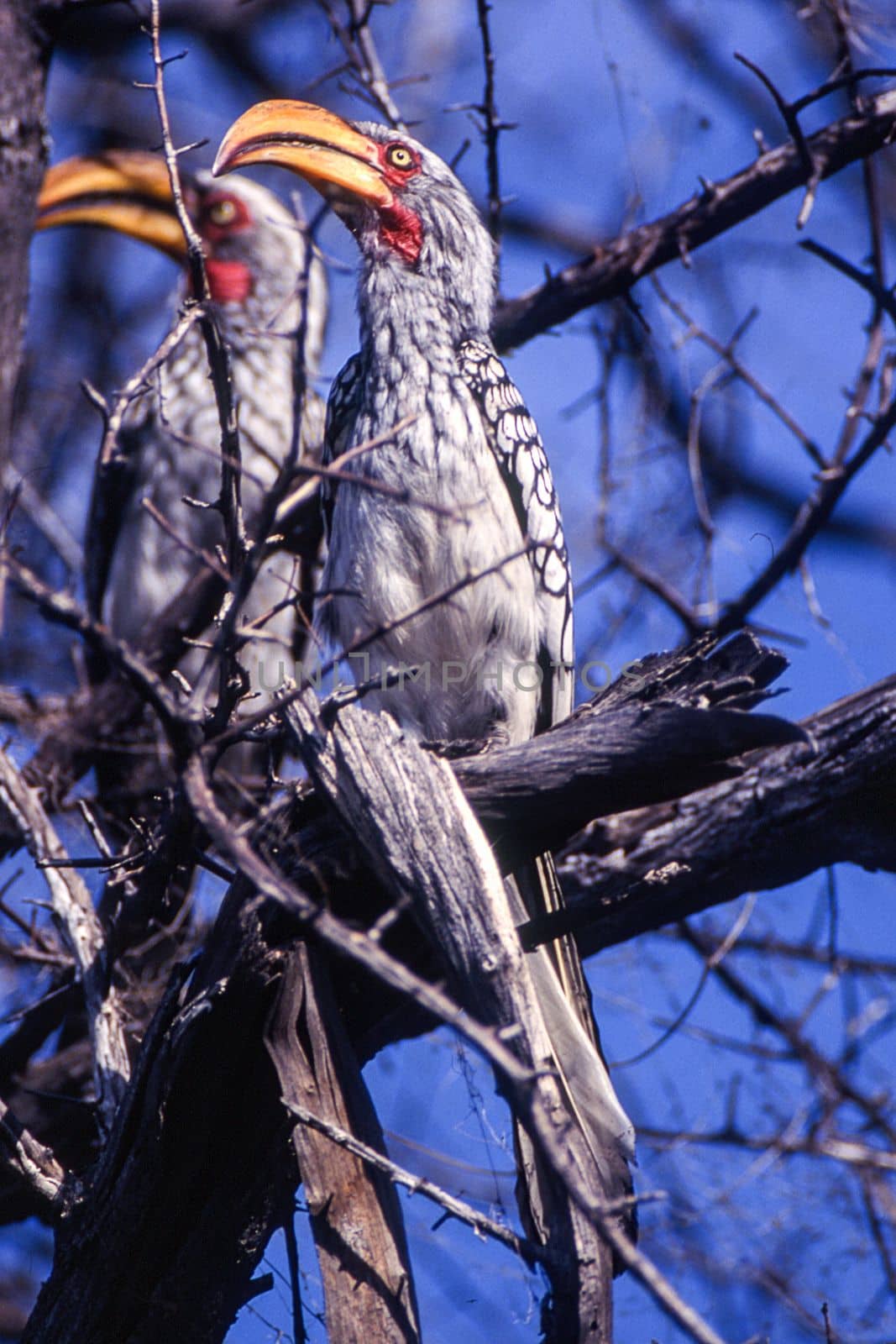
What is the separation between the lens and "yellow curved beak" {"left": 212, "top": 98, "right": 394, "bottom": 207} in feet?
10.9

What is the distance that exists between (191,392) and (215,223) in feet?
2.86

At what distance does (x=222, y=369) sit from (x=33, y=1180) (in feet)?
5.65

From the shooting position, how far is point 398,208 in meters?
3.72

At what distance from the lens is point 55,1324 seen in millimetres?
2564

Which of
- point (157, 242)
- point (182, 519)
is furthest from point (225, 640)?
point (157, 242)

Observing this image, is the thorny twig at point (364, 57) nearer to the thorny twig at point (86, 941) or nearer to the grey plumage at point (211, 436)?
the grey plumage at point (211, 436)

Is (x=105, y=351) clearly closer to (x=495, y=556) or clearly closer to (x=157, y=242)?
(x=157, y=242)

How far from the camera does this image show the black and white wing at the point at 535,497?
137 inches

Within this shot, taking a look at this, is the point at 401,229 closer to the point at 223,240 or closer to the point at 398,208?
the point at 398,208

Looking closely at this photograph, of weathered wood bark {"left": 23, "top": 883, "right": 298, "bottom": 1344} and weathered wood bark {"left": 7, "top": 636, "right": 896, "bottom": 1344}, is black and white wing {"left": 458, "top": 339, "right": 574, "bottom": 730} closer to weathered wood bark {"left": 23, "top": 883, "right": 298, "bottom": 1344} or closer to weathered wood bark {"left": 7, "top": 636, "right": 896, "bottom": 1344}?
weathered wood bark {"left": 7, "top": 636, "right": 896, "bottom": 1344}

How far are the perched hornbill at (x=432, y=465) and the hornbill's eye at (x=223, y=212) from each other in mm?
2030

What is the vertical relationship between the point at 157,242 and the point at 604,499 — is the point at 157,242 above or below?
above

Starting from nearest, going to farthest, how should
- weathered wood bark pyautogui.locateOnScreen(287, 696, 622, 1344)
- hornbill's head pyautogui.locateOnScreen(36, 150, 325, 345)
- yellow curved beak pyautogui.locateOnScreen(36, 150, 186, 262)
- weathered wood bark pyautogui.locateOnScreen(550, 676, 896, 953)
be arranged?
weathered wood bark pyautogui.locateOnScreen(287, 696, 622, 1344) → weathered wood bark pyautogui.locateOnScreen(550, 676, 896, 953) → yellow curved beak pyautogui.locateOnScreen(36, 150, 186, 262) → hornbill's head pyautogui.locateOnScreen(36, 150, 325, 345)

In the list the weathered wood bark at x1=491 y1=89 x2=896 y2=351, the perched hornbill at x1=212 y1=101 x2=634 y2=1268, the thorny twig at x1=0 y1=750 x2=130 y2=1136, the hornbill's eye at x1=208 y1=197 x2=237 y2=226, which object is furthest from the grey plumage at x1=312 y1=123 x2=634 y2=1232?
the hornbill's eye at x1=208 y1=197 x2=237 y2=226
